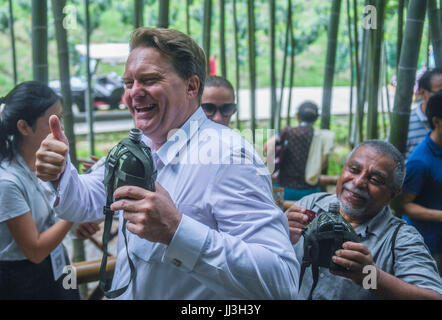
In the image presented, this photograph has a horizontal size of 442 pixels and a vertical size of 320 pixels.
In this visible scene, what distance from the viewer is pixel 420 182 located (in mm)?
2113

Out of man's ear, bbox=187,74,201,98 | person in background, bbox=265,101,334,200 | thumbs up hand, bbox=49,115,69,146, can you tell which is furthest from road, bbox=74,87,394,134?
thumbs up hand, bbox=49,115,69,146

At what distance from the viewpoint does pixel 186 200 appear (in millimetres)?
1259

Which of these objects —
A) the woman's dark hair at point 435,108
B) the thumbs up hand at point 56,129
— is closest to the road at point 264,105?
the woman's dark hair at point 435,108

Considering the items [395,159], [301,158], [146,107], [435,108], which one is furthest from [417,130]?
[146,107]

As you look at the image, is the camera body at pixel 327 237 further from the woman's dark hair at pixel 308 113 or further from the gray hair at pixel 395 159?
the woman's dark hair at pixel 308 113

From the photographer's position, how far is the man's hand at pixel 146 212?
104cm

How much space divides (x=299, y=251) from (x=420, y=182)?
85 cm

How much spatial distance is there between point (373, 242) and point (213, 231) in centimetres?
82

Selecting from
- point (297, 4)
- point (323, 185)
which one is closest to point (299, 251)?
point (323, 185)

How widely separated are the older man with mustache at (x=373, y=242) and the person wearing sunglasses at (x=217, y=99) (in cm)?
93

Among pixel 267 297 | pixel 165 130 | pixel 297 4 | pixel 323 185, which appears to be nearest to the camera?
pixel 267 297

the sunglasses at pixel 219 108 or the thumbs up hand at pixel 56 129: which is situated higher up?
the thumbs up hand at pixel 56 129
